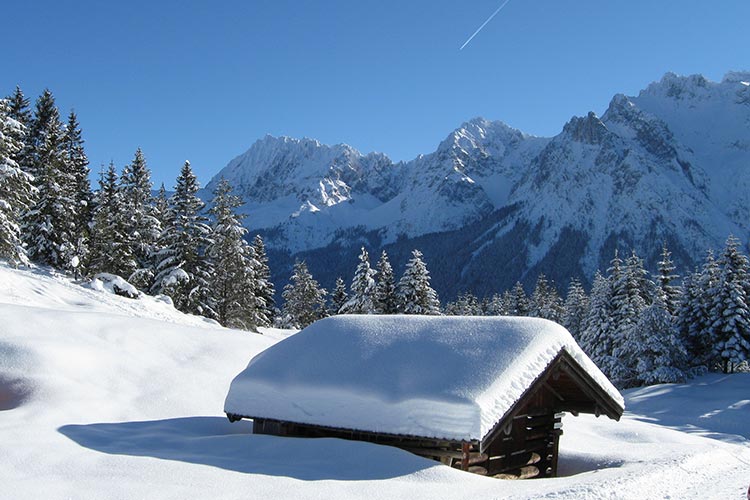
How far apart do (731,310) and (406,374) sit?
38.6m

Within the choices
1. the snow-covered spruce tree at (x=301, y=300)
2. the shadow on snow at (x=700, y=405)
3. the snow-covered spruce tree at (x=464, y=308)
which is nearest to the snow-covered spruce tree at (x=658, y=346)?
the shadow on snow at (x=700, y=405)

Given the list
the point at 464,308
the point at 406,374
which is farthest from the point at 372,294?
the point at 406,374

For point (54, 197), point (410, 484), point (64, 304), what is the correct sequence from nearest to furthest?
1. point (410, 484)
2. point (64, 304)
3. point (54, 197)

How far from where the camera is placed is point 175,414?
15.3 meters

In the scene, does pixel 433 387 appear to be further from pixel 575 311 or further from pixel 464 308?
pixel 464 308

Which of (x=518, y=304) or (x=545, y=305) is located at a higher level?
(x=518, y=304)

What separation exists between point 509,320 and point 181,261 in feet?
92.8

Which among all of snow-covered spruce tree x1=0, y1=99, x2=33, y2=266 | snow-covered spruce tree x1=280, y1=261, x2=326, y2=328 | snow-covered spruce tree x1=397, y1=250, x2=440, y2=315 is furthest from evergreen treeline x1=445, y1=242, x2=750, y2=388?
snow-covered spruce tree x1=0, y1=99, x2=33, y2=266

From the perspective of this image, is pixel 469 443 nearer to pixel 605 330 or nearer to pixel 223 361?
pixel 223 361

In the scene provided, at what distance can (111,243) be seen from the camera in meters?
37.4

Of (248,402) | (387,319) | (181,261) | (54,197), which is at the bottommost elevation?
(248,402)

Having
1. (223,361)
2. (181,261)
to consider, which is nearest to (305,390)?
(223,361)

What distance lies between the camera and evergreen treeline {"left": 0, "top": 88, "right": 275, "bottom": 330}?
36.0 metres

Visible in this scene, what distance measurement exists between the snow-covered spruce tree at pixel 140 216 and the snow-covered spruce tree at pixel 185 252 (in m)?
2.59
